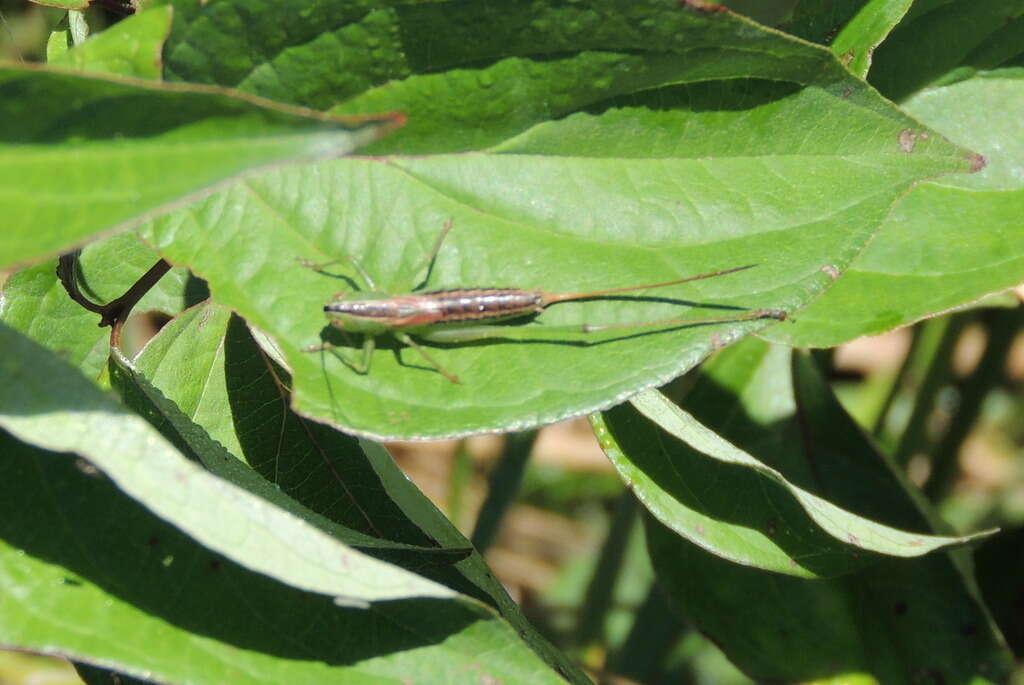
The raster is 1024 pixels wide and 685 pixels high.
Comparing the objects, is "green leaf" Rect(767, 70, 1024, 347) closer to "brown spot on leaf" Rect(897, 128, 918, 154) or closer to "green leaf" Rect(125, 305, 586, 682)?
"brown spot on leaf" Rect(897, 128, 918, 154)

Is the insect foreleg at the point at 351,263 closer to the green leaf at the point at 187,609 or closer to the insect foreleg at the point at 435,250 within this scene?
the insect foreleg at the point at 435,250

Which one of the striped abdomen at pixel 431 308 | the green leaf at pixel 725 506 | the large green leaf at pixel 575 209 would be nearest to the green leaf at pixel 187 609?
the large green leaf at pixel 575 209

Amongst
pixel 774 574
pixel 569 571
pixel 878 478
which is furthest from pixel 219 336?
pixel 569 571

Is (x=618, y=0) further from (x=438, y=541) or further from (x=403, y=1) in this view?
(x=438, y=541)

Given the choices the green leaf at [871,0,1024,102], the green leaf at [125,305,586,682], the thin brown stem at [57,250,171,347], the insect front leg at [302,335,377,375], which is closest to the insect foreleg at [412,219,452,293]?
the insect front leg at [302,335,377,375]

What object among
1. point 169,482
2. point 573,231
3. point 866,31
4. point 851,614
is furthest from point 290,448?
point 851,614
